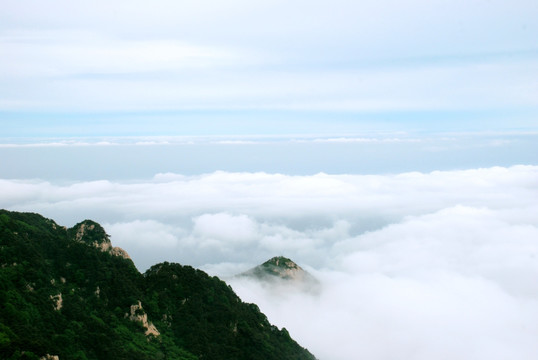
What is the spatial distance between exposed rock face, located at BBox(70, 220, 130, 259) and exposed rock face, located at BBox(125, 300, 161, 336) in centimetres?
1550

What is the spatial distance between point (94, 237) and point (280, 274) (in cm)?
9273

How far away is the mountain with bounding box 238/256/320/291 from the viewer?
503ft

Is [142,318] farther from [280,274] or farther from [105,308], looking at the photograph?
[280,274]

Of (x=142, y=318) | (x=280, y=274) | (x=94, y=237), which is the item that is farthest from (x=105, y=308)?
(x=280, y=274)

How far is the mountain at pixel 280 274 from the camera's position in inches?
6033

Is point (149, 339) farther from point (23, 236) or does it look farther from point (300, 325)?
point (300, 325)

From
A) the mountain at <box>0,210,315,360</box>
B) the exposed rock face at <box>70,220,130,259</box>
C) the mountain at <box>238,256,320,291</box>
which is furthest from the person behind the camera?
the mountain at <box>238,256,320,291</box>

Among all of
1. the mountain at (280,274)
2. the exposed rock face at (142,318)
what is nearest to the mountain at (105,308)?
the exposed rock face at (142,318)

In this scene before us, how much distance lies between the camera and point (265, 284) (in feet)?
494

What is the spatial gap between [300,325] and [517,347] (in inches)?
3141

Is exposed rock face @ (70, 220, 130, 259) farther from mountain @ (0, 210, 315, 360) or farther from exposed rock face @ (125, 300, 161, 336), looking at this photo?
exposed rock face @ (125, 300, 161, 336)

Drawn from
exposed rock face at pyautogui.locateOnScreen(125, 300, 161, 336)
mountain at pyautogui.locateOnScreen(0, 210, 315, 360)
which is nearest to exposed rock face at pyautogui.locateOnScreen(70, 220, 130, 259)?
mountain at pyautogui.locateOnScreen(0, 210, 315, 360)

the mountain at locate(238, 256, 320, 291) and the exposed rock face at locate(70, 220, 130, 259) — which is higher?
the mountain at locate(238, 256, 320, 291)

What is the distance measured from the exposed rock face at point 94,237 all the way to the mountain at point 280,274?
8562 centimetres
